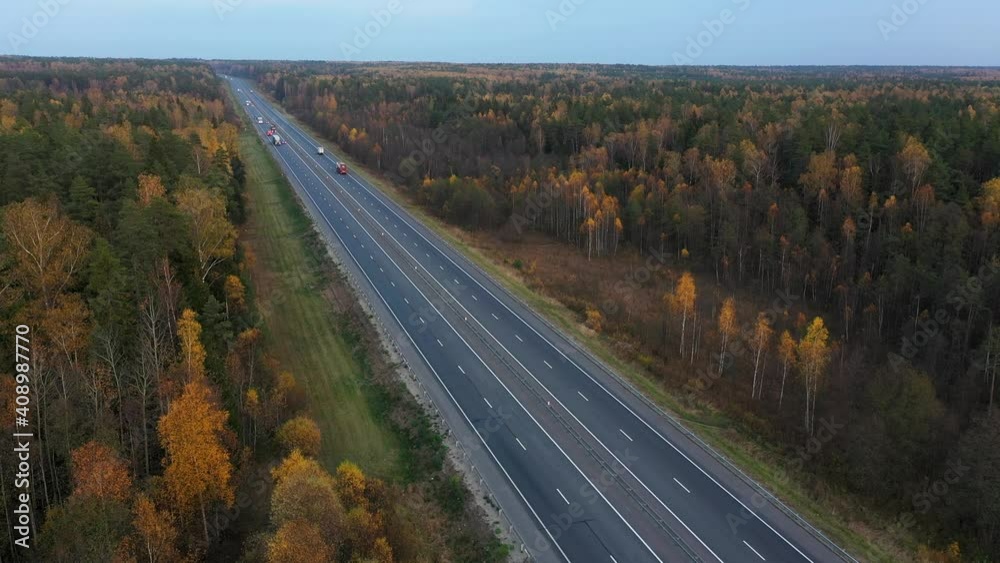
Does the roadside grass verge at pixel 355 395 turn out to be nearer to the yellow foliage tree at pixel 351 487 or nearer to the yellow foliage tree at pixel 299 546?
the yellow foliage tree at pixel 351 487

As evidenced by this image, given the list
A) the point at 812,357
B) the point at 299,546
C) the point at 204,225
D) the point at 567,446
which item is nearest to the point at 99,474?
the point at 299,546

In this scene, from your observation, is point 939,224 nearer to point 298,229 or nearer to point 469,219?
point 469,219

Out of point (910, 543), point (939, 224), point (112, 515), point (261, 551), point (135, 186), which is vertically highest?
point (135, 186)

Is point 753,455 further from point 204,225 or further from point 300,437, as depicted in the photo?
Result: point 204,225

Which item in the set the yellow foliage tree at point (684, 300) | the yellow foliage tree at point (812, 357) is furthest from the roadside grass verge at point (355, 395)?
the yellow foliage tree at point (684, 300)

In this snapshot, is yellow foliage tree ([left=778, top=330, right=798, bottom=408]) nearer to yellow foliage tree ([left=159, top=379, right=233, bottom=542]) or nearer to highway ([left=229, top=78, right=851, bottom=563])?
highway ([left=229, top=78, right=851, bottom=563])

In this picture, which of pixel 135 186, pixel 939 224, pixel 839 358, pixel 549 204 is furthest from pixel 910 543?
pixel 549 204
